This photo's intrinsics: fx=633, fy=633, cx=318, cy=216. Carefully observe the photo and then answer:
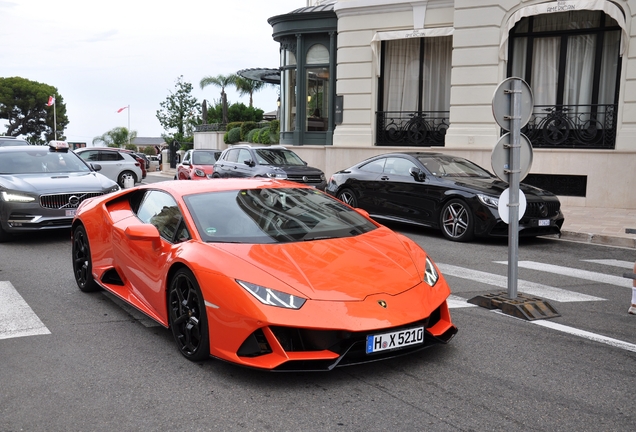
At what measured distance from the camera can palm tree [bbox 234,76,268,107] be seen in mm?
54250

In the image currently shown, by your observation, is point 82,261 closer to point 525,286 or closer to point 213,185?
point 213,185

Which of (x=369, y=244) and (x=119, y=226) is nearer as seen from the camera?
(x=369, y=244)

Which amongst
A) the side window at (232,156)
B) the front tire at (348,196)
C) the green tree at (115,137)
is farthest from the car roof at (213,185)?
the green tree at (115,137)

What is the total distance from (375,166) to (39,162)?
624 centimetres

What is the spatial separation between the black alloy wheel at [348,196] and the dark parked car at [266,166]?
3.66 meters

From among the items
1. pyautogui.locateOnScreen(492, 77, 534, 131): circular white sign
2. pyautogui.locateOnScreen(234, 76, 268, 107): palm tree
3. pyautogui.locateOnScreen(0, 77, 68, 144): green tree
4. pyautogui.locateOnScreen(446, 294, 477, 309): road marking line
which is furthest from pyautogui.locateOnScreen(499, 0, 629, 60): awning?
pyautogui.locateOnScreen(0, 77, 68, 144): green tree

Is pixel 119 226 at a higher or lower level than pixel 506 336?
higher

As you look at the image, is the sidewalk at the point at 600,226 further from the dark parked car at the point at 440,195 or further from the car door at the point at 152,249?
the car door at the point at 152,249

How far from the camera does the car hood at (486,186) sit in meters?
10.5

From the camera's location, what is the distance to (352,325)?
13.0 feet

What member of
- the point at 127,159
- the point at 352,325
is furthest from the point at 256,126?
the point at 352,325

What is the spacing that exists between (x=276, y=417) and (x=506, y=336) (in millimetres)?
2402

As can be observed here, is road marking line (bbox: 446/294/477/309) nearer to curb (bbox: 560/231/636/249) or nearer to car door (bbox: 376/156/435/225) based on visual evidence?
car door (bbox: 376/156/435/225)

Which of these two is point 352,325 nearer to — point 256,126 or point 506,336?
point 506,336
